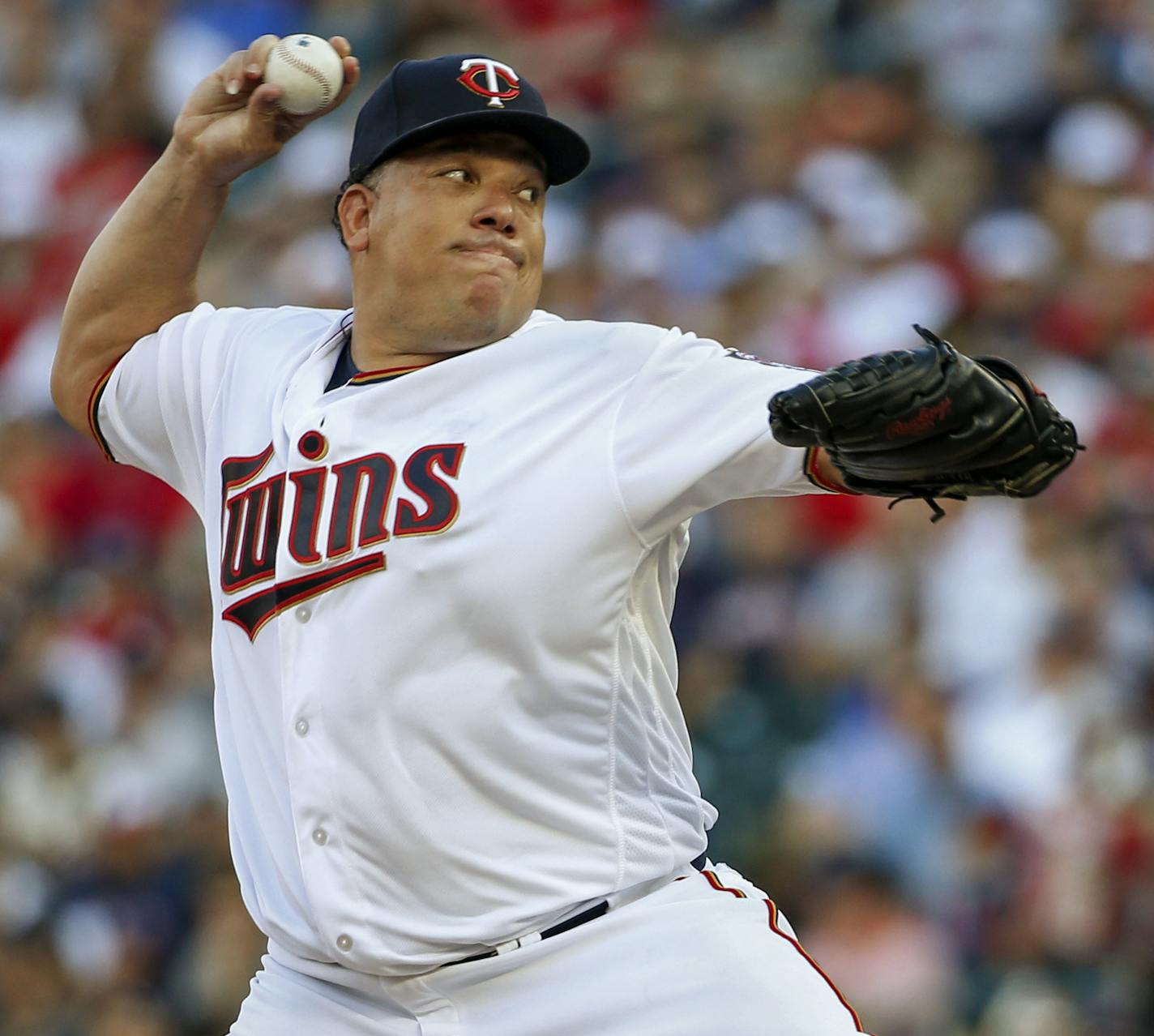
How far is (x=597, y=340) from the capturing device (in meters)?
2.82

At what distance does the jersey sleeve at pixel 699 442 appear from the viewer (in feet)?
8.49

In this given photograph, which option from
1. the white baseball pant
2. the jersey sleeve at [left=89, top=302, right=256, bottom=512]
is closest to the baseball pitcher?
the white baseball pant

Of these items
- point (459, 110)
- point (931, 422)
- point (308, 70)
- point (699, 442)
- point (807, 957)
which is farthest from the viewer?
point (308, 70)

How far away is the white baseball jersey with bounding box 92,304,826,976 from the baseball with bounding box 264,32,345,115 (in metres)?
0.59

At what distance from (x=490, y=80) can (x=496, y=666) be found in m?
0.94

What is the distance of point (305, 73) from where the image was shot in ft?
10.3

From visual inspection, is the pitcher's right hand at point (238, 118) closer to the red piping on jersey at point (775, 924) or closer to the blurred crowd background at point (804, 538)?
the red piping on jersey at point (775, 924)

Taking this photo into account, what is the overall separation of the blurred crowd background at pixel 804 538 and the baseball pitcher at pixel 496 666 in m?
2.42

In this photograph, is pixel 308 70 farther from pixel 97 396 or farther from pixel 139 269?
pixel 97 396

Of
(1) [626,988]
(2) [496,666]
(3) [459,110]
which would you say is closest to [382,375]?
(3) [459,110]

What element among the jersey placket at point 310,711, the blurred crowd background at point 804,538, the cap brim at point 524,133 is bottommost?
the blurred crowd background at point 804,538

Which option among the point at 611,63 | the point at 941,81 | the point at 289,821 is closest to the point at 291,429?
the point at 289,821

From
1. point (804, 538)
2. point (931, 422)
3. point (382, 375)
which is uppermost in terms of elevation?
point (931, 422)

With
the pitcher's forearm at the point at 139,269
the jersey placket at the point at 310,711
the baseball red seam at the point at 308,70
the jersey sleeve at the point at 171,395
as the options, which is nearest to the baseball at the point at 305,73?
the baseball red seam at the point at 308,70
